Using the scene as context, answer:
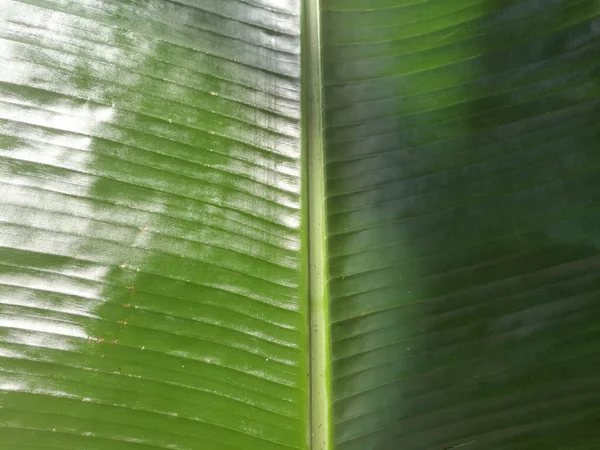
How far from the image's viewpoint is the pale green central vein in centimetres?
80

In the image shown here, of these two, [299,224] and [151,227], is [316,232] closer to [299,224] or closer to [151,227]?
[299,224]

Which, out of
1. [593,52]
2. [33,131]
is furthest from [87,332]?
[593,52]

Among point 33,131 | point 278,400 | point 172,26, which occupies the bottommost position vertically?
point 278,400

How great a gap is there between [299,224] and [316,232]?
3 cm

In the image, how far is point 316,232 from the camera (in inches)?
33.6

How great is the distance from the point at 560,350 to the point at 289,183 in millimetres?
484

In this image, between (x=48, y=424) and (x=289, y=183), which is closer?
(x=48, y=424)

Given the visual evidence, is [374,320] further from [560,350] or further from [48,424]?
[48,424]

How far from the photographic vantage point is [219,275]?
0.83 meters

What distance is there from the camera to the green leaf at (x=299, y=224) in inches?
31.1

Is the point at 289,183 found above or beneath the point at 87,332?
above

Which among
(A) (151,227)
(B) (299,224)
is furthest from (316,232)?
(A) (151,227)

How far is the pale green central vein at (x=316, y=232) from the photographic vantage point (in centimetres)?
80

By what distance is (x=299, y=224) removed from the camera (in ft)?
2.81
